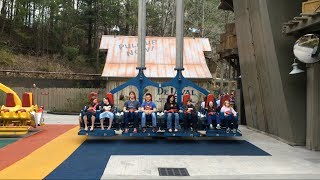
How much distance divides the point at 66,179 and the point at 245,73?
478 inches

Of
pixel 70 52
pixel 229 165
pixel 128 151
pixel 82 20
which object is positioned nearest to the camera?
pixel 229 165

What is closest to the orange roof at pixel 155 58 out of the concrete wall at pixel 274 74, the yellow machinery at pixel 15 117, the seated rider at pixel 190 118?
the concrete wall at pixel 274 74

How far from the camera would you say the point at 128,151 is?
38.6ft

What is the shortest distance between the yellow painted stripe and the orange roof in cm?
1448

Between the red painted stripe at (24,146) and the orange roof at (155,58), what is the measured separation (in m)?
12.1

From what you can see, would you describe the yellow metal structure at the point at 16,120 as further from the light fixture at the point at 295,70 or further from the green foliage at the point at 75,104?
the green foliage at the point at 75,104

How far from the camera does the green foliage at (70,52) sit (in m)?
46.0

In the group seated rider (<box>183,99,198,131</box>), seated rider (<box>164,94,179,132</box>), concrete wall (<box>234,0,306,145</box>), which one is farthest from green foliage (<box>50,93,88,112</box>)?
seated rider (<box>183,99,198,131</box>)

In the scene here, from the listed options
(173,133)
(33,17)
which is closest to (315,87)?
(173,133)

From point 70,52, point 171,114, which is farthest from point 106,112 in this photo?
point 70,52

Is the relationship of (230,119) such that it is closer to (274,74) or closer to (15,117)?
(274,74)

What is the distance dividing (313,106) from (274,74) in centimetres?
216

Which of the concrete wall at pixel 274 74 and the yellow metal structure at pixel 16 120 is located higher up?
the concrete wall at pixel 274 74

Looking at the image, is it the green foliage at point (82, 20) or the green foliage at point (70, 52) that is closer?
the green foliage at point (70, 52)
